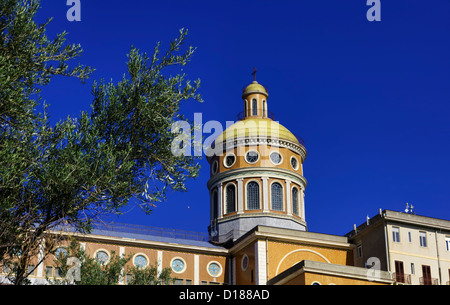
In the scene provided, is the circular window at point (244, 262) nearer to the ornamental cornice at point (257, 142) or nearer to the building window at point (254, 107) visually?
the ornamental cornice at point (257, 142)

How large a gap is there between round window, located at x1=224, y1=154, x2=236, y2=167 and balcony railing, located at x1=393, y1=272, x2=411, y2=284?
52.0 ft

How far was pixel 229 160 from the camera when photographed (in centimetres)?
4988

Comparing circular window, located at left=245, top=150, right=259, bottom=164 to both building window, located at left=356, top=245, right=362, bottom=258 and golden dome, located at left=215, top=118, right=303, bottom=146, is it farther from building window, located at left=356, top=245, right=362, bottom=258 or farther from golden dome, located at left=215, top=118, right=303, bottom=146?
building window, located at left=356, top=245, right=362, bottom=258

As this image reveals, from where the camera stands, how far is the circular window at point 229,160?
49594mm

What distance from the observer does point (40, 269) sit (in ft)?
134

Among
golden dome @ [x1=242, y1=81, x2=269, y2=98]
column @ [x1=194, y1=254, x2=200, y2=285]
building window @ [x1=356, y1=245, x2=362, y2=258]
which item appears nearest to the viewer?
building window @ [x1=356, y1=245, x2=362, y2=258]

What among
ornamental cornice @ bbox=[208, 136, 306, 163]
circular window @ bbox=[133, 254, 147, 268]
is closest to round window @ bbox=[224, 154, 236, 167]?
ornamental cornice @ bbox=[208, 136, 306, 163]

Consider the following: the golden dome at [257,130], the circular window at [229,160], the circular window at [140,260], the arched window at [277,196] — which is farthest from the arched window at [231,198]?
the circular window at [140,260]

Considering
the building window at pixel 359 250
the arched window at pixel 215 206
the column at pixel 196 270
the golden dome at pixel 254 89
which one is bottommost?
the column at pixel 196 270

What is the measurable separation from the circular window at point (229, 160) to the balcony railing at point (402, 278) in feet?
52.0

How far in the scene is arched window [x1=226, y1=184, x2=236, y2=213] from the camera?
48625 millimetres
